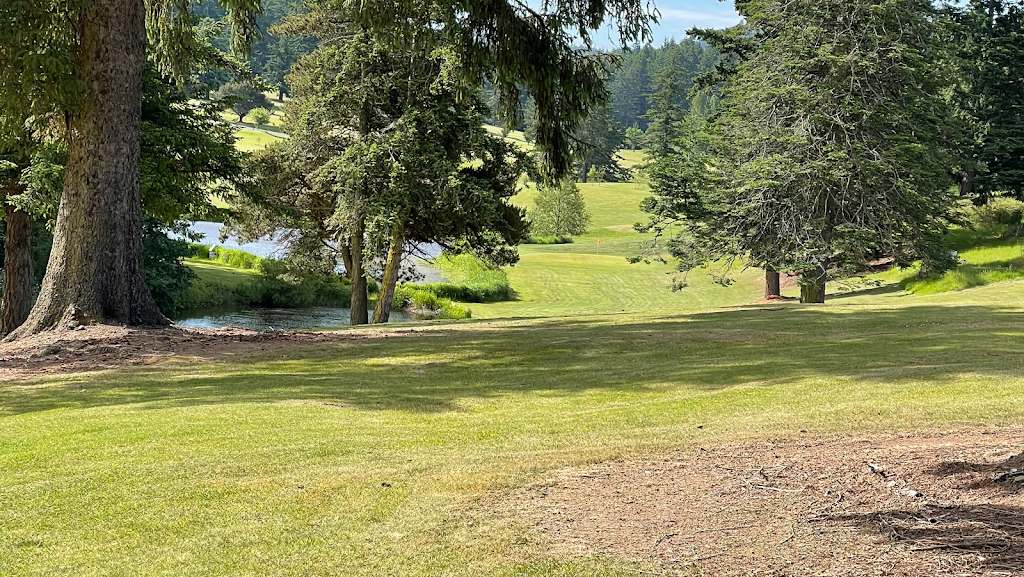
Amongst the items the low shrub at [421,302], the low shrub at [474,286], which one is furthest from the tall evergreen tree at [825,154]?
the low shrub at [474,286]

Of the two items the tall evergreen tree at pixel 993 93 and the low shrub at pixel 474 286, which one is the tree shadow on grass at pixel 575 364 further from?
the tall evergreen tree at pixel 993 93

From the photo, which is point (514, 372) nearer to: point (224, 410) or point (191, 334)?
point (224, 410)

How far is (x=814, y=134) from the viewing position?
28.5 metres

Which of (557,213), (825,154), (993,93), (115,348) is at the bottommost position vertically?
(115,348)

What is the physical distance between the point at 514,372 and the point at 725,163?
19.5 meters

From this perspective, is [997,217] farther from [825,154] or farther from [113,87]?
[113,87]

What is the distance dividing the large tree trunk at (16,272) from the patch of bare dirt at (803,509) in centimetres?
1904

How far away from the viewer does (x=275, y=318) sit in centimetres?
3756

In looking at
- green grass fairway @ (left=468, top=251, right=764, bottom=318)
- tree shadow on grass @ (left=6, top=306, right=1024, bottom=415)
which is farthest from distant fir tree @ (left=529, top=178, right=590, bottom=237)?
tree shadow on grass @ (left=6, top=306, right=1024, bottom=415)

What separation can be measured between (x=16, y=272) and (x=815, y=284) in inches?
855

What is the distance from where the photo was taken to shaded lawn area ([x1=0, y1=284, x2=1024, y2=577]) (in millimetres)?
5367

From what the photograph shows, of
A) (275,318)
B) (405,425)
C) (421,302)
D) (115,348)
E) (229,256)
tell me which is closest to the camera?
(405,425)

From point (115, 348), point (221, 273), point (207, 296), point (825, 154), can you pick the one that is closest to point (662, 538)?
point (115, 348)

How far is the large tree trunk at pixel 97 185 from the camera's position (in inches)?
627
